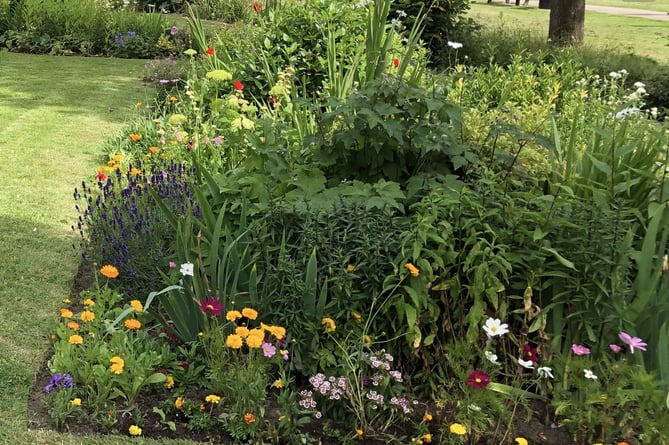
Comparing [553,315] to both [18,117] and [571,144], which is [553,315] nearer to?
[571,144]

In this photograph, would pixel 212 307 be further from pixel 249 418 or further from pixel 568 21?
pixel 568 21

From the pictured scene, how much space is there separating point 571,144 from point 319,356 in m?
1.54

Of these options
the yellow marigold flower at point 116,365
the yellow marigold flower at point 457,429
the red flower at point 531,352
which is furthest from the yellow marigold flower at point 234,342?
the red flower at point 531,352

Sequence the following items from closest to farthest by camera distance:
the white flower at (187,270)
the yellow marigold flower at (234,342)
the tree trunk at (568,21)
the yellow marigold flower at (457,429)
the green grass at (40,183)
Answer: the yellow marigold flower at (457,429) < the yellow marigold flower at (234,342) < the white flower at (187,270) < the green grass at (40,183) < the tree trunk at (568,21)

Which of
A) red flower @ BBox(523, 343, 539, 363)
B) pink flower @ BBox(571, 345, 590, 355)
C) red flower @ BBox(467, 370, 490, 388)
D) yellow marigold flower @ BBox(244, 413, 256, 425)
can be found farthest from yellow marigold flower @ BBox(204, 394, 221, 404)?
pink flower @ BBox(571, 345, 590, 355)

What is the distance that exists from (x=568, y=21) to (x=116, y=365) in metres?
9.97

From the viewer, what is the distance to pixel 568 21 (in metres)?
10.3

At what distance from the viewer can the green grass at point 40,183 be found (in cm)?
266

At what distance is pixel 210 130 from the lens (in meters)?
4.66

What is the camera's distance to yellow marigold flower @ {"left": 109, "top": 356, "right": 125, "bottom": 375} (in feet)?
7.67

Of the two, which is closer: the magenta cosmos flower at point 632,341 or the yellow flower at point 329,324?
the magenta cosmos flower at point 632,341

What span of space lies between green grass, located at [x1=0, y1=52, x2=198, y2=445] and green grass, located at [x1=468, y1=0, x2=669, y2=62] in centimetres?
791

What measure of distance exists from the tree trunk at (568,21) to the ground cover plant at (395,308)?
7.99 meters

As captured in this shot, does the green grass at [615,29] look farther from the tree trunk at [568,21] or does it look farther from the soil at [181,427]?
the soil at [181,427]
